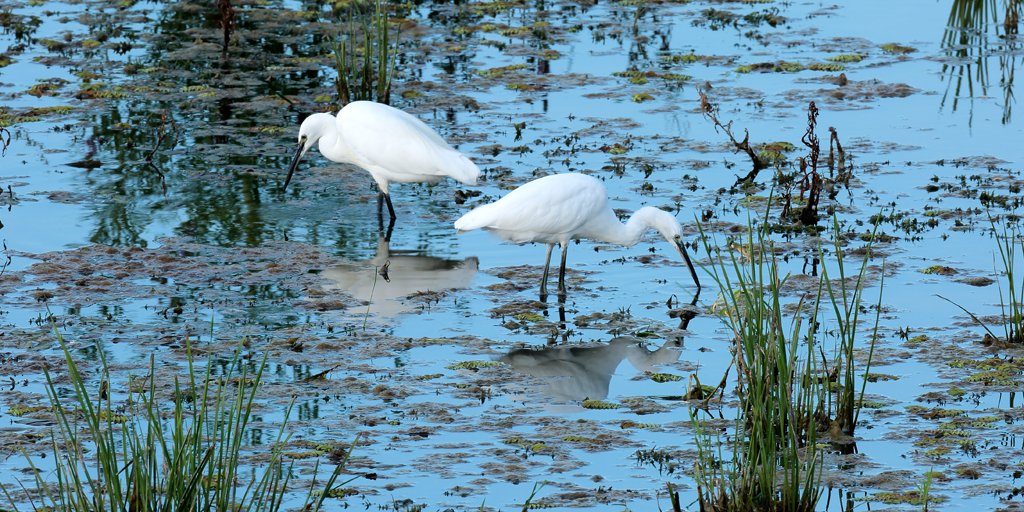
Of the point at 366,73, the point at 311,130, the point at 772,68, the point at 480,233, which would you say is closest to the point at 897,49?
the point at 772,68

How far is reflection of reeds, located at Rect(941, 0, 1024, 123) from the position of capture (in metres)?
13.3

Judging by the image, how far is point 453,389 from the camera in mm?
6887

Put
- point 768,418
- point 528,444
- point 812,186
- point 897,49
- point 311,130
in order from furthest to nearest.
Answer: point 897,49
point 311,130
point 812,186
point 528,444
point 768,418

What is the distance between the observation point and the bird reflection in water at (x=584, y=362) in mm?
7016

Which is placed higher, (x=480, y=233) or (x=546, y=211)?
(x=546, y=211)

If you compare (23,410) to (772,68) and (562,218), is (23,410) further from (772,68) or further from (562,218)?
(772,68)

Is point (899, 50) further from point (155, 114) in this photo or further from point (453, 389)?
point (453, 389)

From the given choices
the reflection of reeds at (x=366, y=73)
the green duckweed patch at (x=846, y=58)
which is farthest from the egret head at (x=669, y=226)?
the green duckweed patch at (x=846, y=58)

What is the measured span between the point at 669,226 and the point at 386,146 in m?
2.27

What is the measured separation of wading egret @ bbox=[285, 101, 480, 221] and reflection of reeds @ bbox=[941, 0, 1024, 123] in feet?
17.2

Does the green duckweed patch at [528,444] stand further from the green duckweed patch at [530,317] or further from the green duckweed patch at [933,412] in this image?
the green duckweed patch at [530,317]

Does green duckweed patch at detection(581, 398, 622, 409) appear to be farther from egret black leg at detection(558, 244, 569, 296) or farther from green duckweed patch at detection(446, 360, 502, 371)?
egret black leg at detection(558, 244, 569, 296)

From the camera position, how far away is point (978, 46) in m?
14.5

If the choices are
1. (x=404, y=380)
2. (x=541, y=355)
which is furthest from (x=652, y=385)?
(x=404, y=380)
